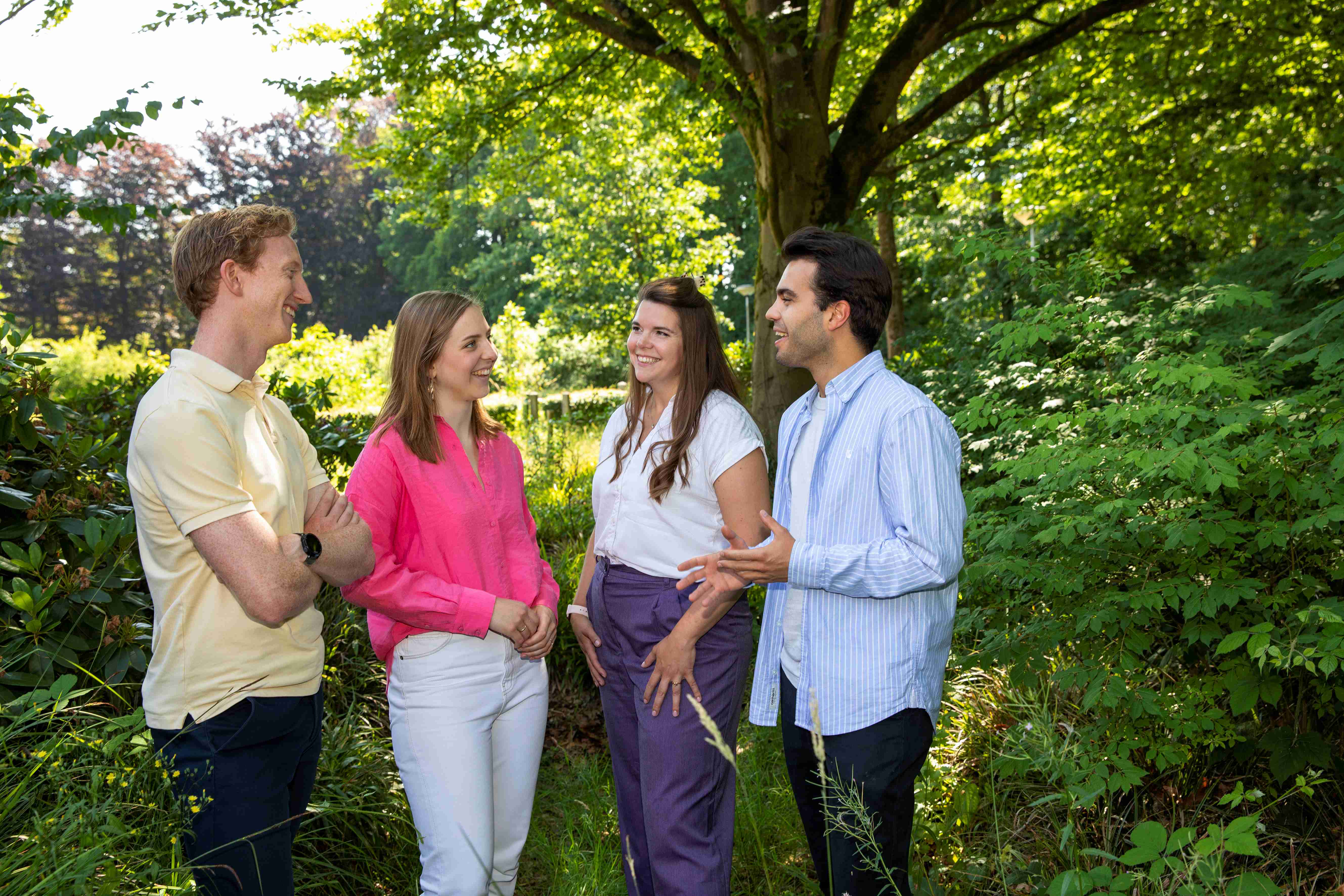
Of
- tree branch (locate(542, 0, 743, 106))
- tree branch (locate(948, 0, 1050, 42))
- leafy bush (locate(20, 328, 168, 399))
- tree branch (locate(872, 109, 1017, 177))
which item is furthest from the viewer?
leafy bush (locate(20, 328, 168, 399))

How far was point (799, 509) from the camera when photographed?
2.67 m

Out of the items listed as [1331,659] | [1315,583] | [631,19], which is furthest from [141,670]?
[631,19]

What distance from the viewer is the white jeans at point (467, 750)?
2.55m

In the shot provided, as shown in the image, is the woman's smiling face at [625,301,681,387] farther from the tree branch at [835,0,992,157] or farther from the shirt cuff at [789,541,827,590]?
the tree branch at [835,0,992,157]

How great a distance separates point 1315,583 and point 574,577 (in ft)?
13.6

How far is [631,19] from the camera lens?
8.30 m

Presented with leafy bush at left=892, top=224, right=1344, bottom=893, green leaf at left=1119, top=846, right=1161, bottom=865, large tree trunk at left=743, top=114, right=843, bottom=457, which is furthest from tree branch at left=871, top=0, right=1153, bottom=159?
green leaf at left=1119, top=846, right=1161, bottom=865

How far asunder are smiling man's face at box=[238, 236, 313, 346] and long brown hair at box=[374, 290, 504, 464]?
421 mm

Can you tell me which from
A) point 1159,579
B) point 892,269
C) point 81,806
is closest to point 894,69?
point 1159,579

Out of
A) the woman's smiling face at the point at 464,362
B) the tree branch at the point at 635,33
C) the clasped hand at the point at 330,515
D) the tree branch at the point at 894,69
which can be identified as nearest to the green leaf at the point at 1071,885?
the clasped hand at the point at 330,515

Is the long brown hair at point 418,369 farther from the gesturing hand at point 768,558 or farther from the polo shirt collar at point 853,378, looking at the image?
the polo shirt collar at point 853,378

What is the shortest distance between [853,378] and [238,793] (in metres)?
1.85

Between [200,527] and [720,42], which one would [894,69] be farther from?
[200,527]

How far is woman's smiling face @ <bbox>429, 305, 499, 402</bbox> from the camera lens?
9.40ft
